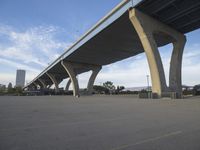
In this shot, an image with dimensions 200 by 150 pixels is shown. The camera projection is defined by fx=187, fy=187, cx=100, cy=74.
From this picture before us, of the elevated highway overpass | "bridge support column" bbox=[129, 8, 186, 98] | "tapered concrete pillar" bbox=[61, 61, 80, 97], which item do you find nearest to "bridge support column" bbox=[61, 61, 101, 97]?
"tapered concrete pillar" bbox=[61, 61, 80, 97]

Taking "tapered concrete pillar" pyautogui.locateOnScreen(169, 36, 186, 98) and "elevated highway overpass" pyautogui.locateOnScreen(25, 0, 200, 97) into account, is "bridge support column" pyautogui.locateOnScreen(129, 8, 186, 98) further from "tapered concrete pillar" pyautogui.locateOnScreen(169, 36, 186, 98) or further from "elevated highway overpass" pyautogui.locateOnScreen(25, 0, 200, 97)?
"tapered concrete pillar" pyautogui.locateOnScreen(169, 36, 186, 98)

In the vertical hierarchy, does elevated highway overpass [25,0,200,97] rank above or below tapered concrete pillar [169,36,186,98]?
above

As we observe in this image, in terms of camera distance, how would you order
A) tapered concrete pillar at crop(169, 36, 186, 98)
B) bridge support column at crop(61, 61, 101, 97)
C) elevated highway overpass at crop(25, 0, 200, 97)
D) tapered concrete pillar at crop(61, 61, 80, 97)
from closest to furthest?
elevated highway overpass at crop(25, 0, 200, 97) → tapered concrete pillar at crop(169, 36, 186, 98) → tapered concrete pillar at crop(61, 61, 80, 97) → bridge support column at crop(61, 61, 101, 97)

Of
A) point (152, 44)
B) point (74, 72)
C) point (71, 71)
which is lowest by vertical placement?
point (152, 44)

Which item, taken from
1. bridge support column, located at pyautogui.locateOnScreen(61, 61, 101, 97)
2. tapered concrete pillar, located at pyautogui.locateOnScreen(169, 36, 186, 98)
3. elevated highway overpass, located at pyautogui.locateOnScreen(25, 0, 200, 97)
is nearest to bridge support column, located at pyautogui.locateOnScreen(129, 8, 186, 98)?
elevated highway overpass, located at pyautogui.locateOnScreen(25, 0, 200, 97)

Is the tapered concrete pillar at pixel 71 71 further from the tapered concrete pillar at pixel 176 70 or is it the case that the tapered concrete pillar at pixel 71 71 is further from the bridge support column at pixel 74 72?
the tapered concrete pillar at pixel 176 70

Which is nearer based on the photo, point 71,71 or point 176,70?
point 176,70

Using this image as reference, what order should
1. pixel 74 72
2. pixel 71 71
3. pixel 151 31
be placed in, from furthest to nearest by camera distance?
pixel 74 72 → pixel 71 71 → pixel 151 31

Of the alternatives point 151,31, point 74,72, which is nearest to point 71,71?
point 74,72

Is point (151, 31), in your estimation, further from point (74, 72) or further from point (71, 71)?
point (74, 72)

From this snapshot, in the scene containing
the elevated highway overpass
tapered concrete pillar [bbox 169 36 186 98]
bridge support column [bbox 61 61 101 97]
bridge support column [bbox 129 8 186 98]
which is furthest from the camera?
bridge support column [bbox 61 61 101 97]

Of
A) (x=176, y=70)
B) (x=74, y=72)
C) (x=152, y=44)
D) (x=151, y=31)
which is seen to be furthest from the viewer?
(x=74, y=72)

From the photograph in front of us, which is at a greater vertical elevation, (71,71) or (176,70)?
(71,71)

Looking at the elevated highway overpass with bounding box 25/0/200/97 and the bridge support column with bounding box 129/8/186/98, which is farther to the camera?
the elevated highway overpass with bounding box 25/0/200/97
